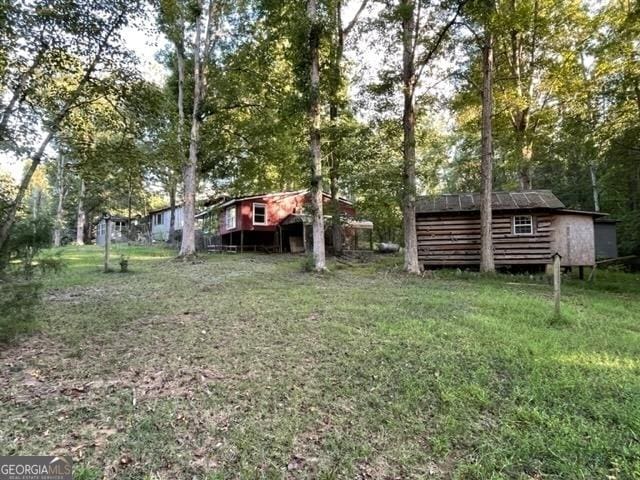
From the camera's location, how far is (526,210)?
14336 millimetres

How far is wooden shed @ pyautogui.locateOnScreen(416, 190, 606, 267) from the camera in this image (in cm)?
1415

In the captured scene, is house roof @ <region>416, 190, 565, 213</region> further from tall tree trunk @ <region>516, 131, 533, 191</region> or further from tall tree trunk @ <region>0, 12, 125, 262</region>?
tall tree trunk @ <region>0, 12, 125, 262</region>

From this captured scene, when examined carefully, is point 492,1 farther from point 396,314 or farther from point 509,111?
point 396,314

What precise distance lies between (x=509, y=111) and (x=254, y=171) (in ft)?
43.9

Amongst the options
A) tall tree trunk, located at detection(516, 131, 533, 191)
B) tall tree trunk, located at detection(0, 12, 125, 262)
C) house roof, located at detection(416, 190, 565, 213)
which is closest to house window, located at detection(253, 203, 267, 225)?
house roof, located at detection(416, 190, 565, 213)

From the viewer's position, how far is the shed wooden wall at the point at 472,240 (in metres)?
14.2

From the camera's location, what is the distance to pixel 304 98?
43.4 feet

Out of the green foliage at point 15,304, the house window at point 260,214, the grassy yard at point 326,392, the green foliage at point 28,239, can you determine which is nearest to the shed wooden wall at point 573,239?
the grassy yard at point 326,392

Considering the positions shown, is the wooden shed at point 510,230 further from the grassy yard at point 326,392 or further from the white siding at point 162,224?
the white siding at point 162,224

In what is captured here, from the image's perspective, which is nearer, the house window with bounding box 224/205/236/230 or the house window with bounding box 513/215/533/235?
the house window with bounding box 513/215/533/235

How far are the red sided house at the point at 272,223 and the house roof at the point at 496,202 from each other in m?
8.44

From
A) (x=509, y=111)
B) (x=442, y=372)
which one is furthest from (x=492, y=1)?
(x=442, y=372)

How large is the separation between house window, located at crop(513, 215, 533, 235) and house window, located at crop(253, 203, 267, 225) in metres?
15.7

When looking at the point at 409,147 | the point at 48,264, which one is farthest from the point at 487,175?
the point at 48,264
